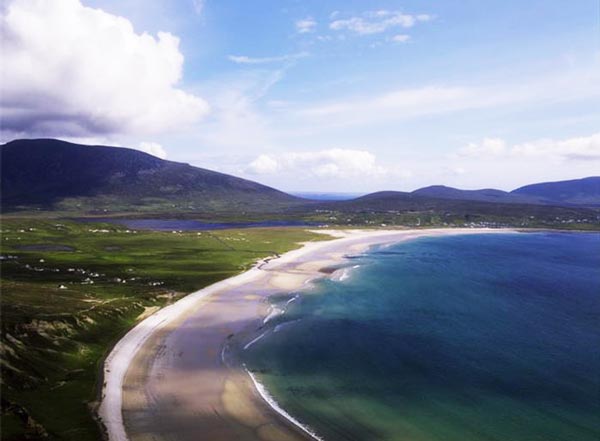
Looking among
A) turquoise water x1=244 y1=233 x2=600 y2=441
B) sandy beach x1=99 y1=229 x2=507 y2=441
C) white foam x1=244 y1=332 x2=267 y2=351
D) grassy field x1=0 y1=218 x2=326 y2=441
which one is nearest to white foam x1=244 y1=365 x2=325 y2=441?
sandy beach x1=99 y1=229 x2=507 y2=441

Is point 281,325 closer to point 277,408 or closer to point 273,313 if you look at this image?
point 273,313

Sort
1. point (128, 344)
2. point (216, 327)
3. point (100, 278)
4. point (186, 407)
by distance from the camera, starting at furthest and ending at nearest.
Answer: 1. point (100, 278)
2. point (216, 327)
3. point (128, 344)
4. point (186, 407)

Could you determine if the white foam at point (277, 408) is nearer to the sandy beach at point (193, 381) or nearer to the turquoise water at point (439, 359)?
the sandy beach at point (193, 381)

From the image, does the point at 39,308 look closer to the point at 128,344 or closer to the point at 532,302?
the point at 128,344

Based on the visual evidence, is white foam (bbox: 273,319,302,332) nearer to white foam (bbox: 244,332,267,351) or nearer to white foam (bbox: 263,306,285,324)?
white foam (bbox: 244,332,267,351)

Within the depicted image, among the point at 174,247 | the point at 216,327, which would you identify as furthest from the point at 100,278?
the point at 174,247

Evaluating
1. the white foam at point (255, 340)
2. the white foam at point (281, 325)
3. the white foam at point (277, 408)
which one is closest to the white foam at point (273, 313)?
the white foam at point (281, 325)

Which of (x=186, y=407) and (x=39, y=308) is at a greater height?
(x=39, y=308)
